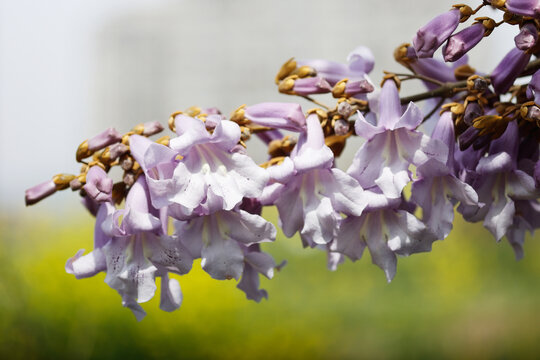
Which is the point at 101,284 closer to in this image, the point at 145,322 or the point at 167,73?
the point at 145,322

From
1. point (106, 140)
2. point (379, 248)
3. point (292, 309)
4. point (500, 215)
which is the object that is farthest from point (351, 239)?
point (292, 309)

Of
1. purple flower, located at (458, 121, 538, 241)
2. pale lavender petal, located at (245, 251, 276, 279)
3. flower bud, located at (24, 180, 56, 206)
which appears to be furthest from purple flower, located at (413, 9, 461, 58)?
flower bud, located at (24, 180, 56, 206)

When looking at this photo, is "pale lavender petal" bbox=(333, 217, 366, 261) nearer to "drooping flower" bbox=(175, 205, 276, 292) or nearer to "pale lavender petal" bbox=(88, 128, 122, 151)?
"drooping flower" bbox=(175, 205, 276, 292)

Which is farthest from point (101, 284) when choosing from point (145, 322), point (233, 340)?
point (233, 340)

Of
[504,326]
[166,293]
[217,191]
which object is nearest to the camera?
[217,191]

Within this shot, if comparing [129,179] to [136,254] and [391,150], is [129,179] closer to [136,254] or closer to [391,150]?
[136,254]

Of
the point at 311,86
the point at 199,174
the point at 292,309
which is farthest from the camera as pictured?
the point at 292,309

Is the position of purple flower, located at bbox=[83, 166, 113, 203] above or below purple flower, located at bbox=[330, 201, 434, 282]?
above
